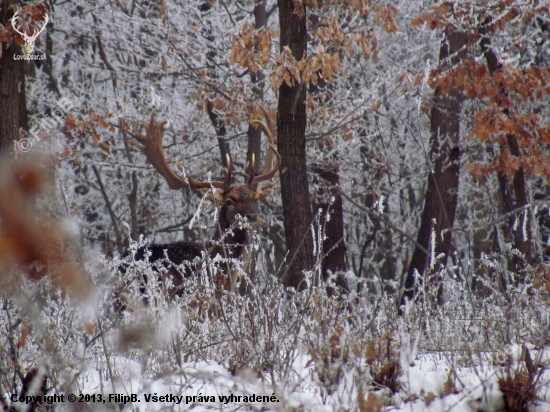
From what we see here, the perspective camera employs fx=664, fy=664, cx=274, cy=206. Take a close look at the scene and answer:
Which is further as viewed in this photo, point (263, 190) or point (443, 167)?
point (443, 167)

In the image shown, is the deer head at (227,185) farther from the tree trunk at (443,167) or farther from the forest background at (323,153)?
the tree trunk at (443,167)

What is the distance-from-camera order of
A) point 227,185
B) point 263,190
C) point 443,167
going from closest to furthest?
1. point 227,185
2. point 263,190
3. point 443,167

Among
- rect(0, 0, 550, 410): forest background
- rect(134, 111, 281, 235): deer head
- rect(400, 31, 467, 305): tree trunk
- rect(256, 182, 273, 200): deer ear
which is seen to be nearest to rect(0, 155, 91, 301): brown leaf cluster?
rect(0, 0, 550, 410): forest background

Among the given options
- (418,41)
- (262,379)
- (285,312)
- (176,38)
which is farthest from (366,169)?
(262,379)

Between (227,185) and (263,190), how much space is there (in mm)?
557

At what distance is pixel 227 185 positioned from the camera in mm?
8531

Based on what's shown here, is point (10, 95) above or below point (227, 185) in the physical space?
above

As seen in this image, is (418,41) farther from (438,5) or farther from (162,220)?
(162,220)

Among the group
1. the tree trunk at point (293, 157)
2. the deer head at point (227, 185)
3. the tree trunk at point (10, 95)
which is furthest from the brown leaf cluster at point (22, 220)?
the deer head at point (227, 185)

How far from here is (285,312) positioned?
13.5 ft

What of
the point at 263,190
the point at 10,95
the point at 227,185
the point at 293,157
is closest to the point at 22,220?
the point at 293,157

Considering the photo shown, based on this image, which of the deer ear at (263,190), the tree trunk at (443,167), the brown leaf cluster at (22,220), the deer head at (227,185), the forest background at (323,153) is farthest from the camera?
the tree trunk at (443,167)

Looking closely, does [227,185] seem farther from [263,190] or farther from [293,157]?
[293,157]

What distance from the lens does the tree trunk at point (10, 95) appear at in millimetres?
7418
